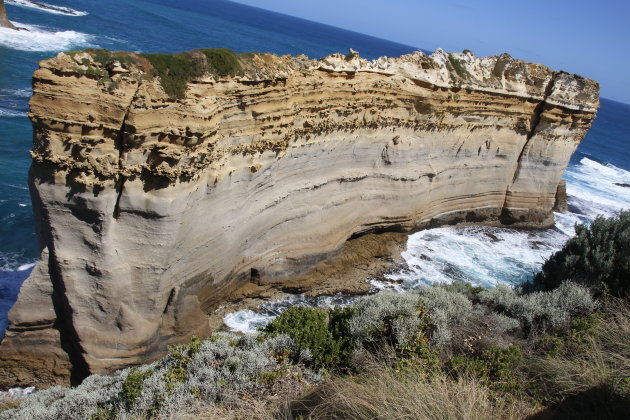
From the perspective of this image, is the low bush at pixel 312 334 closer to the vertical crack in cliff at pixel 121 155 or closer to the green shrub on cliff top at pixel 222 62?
the vertical crack in cliff at pixel 121 155

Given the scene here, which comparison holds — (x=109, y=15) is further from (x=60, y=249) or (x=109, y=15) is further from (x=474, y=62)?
(x=60, y=249)

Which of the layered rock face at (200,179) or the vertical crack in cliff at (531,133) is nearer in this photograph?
the layered rock face at (200,179)

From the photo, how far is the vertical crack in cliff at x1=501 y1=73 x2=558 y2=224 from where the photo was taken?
73.3 feet

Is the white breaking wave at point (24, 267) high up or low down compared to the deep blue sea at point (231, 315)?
down

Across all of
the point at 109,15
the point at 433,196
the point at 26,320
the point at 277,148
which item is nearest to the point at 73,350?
the point at 26,320

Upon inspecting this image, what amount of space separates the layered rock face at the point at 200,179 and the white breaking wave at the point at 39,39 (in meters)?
37.1

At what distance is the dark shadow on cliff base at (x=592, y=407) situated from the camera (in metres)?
5.86

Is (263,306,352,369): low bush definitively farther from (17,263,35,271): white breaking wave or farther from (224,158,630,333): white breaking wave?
(17,263,35,271): white breaking wave

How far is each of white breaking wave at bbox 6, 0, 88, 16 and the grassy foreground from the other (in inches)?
2601

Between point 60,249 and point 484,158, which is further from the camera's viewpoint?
point 484,158

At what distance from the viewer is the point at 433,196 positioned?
20984mm

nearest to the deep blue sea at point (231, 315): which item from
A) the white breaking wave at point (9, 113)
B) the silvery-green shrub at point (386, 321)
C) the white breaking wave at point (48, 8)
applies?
the white breaking wave at point (9, 113)

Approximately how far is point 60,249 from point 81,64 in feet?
13.1

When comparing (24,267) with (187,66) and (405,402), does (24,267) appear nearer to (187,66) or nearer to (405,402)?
(187,66)
